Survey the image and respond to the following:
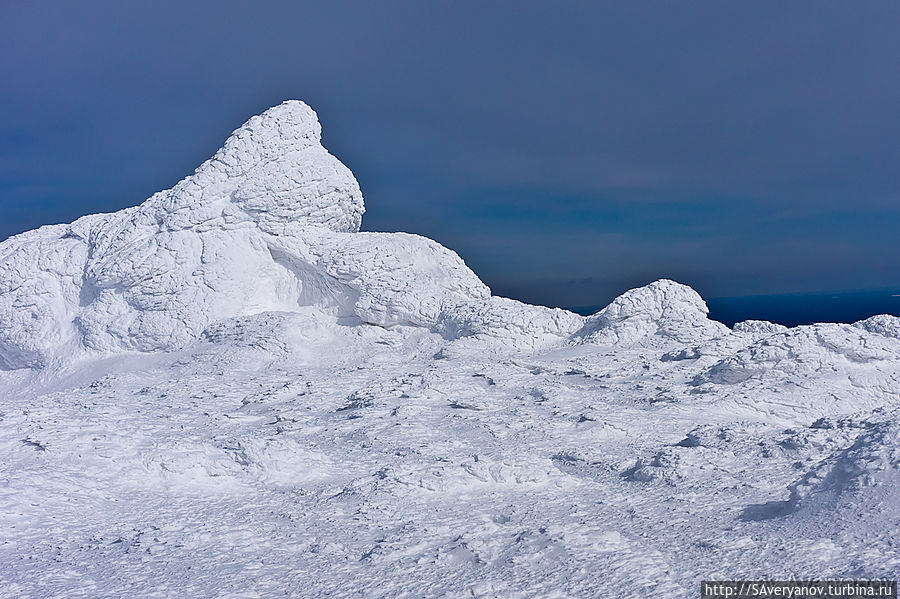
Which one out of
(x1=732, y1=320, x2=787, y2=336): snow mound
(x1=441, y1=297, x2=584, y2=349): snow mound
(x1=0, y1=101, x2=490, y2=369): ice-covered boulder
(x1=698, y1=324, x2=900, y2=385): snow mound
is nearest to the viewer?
(x1=698, y1=324, x2=900, y2=385): snow mound

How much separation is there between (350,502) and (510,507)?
1.57 metres

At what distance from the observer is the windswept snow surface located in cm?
477

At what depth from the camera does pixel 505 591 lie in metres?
4.32

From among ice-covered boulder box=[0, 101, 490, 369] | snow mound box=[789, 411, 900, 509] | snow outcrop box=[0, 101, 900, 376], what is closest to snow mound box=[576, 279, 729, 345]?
snow outcrop box=[0, 101, 900, 376]

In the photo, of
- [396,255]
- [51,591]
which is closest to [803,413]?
[51,591]

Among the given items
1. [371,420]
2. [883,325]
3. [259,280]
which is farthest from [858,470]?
[259,280]

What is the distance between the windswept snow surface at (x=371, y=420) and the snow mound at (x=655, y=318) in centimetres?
6

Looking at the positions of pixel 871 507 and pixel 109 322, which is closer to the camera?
pixel 871 507

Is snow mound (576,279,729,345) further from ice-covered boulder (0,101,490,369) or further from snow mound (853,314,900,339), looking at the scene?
ice-covered boulder (0,101,490,369)

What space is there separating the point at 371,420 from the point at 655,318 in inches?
321

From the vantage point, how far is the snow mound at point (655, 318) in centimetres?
1423

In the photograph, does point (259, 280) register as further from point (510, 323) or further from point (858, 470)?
point (858, 470)

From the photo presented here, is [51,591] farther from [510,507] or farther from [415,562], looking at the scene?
[510,507]

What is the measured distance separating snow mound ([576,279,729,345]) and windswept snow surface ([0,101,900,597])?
0.06 metres
